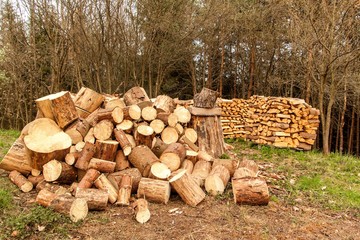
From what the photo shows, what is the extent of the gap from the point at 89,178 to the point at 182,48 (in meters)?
10.1

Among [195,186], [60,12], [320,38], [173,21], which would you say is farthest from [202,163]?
[60,12]

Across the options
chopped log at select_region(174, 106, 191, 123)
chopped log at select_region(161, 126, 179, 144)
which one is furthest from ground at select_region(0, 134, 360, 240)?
chopped log at select_region(174, 106, 191, 123)

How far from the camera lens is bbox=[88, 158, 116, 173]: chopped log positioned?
430cm

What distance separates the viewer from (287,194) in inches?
180

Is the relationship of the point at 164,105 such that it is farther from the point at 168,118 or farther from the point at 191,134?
the point at 191,134

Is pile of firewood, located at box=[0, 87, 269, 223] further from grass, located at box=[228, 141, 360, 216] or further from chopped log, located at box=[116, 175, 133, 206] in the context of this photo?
grass, located at box=[228, 141, 360, 216]

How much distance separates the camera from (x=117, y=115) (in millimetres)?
4883

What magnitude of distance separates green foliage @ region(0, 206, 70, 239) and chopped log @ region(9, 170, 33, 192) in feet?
3.13

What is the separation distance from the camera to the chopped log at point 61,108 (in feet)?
15.9

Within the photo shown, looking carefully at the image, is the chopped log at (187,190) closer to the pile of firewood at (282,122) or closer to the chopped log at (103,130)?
the chopped log at (103,130)

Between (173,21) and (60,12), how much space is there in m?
4.19

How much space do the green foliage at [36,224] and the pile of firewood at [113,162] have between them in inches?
5.3

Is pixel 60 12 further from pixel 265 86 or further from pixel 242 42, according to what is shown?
pixel 265 86

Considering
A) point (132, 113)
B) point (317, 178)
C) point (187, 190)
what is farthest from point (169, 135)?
point (317, 178)
